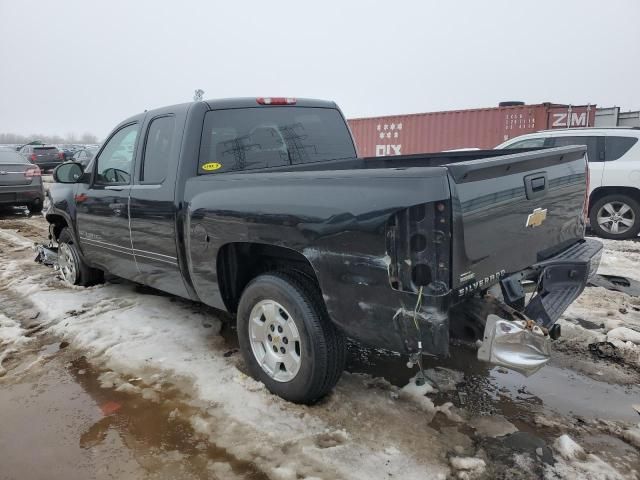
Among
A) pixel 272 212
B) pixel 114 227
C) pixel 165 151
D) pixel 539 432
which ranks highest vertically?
pixel 165 151

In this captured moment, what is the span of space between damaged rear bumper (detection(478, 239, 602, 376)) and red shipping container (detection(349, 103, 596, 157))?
9.49 m

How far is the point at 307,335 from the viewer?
277 cm

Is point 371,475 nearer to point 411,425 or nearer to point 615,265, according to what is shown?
point 411,425

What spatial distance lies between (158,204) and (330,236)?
68.1 inches

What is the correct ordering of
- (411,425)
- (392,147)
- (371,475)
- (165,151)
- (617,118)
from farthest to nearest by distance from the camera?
(392,147) → (617,118) → (165,151) → (411,425) → (371,475)

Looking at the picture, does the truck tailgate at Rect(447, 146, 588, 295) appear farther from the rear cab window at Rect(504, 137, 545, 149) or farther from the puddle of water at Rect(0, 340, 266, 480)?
the rear cab window at Rect(504, 137, 545, 149)

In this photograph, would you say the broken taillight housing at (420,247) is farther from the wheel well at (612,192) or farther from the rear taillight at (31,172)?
the rear taillight at (31,172)

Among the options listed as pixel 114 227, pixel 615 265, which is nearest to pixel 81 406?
pixel 114 227

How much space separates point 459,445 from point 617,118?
50.0 ft

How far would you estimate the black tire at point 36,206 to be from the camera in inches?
466

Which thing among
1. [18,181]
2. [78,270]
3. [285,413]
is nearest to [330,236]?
[285,413]

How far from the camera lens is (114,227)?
4395 mm

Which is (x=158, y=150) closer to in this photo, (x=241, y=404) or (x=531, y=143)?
(x=241, y=404)

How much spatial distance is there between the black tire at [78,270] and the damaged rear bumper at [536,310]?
14.9ft
